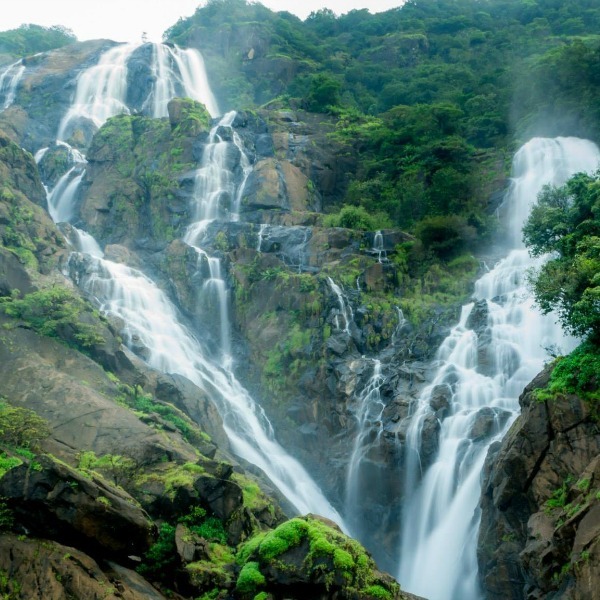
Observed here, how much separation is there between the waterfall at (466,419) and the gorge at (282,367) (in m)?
0.09

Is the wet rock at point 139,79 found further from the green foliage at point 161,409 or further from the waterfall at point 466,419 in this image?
the green foliage at point 161,409

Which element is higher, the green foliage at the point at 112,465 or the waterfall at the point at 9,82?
the waterfall at the point at 9,82

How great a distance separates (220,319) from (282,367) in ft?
17.1

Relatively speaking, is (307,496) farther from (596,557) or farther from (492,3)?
(492,3)

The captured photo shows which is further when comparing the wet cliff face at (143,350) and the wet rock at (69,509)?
the wet cliff face at (143,350)

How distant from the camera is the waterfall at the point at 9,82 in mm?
56469

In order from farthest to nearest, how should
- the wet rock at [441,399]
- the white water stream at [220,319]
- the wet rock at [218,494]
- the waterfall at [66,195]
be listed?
the waterfall at [66,195] → the white water stream at [220,319] → the wet rock at [441,399] → the wet rock at [218,494]

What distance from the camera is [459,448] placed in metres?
22.3

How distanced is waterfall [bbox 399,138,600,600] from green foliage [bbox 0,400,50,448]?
12.8m

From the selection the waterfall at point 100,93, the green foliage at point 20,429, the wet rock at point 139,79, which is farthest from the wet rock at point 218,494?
the wet rock at point 139,79

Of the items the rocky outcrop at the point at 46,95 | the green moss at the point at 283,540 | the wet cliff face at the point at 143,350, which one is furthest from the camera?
the rocky outcrop at the point at 46,95

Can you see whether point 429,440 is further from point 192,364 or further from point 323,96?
point 323,96

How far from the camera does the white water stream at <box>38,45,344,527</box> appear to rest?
85.1 ft

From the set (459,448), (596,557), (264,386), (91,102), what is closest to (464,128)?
(264,386)
